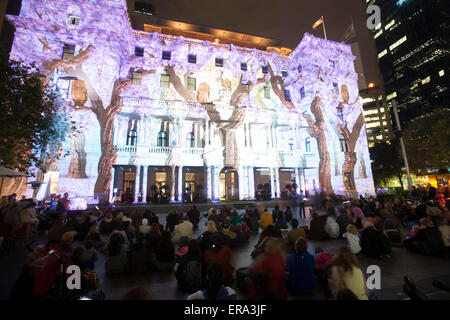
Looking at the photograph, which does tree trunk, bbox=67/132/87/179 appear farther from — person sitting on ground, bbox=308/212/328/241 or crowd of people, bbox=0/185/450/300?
person sitting on ground, bbox=308/212/328/241

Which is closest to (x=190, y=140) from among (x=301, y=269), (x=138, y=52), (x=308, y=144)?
(x=138, y=52)

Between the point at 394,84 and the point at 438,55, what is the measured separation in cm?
1644

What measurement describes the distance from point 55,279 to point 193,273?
102 inches

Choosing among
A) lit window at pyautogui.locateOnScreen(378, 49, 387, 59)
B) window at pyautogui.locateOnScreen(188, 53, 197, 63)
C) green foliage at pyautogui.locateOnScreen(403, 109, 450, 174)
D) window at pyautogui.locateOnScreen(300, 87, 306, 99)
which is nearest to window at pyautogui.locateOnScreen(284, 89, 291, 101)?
window at pyautogui.locateOnScreen(300, 87, 306, 99)

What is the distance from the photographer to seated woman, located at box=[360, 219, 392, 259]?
246 inches

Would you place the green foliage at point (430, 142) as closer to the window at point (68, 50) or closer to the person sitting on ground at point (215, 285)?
the person sitting on ground at point (215, 285)

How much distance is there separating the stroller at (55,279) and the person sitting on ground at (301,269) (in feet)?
12.7

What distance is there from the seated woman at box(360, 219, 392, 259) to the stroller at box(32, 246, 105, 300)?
291 inches

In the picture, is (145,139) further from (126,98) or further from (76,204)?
(76,204)

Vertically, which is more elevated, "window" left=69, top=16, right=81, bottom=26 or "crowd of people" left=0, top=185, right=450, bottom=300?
"window" left=69, top=16, right=81, bottom=26

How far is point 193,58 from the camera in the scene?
30.0m

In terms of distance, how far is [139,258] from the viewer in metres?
5.38

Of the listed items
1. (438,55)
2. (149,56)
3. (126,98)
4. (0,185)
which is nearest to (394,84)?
(438,55)

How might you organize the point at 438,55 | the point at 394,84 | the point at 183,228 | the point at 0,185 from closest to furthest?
the point at 183,228 → the point at 0,185 → the point at 438,55 → the point at 394,84
